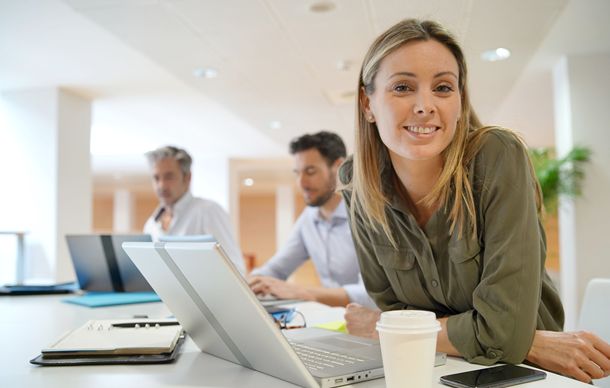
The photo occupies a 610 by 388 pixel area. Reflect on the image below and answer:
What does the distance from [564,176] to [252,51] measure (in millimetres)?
2935

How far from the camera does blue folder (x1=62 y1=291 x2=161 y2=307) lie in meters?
2.16

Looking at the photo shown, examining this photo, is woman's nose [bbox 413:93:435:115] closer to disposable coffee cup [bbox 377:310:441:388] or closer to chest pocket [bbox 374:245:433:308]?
chest pocket [bbox 374:245:433:308]

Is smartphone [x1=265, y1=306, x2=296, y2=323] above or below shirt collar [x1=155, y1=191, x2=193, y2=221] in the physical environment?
below

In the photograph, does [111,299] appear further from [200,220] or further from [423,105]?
[423,105]

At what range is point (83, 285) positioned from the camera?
255 centimetres

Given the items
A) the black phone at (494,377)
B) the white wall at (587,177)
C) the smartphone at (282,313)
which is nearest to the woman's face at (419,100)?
the black phone at (494,377)

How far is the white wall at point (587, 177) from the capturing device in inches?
192

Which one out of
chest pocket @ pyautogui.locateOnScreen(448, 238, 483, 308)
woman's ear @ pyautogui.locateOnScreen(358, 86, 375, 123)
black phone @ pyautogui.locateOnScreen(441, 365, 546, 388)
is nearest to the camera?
black phone @ pyautogui.locateOnScreen(441, 365, 546, 388)

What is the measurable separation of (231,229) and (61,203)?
3128 mm

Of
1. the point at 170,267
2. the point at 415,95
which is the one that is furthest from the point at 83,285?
the point at 415,95

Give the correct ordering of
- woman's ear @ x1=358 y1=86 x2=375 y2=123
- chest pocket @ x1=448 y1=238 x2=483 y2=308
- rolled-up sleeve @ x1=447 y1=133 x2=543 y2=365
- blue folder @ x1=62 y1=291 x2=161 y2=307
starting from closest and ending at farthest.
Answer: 1. rolled-up sleeve @ x1=447 y1=133 x2=543 y2=365
2. chest pocket @ x1=448 y1=238 x2=483 y2=308
3. woman's ear @ x1=358 y1=86 x2=375 y2=123
4. blue folder @ x1=62 y1=291 x2=161 y2=307

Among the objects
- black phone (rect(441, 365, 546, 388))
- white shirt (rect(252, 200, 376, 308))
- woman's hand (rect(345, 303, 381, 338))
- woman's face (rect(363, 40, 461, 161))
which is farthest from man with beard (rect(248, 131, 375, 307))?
black phone (rect(441, 365, 546, 388))

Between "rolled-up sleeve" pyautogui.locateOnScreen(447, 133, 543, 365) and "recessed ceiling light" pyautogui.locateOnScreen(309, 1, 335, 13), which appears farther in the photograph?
"recessed ceiling light" pyautogui.locateOnScreen(309, 1, 335, 13)

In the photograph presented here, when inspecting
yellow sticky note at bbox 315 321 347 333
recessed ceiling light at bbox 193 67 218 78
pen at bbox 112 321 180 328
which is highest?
recessed ceiling light at bbox 193 67 218 78
